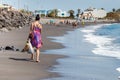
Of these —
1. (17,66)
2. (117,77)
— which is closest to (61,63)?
(17,66)

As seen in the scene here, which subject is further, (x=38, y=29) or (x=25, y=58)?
(x=25, y=58)

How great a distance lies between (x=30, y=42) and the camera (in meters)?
12.5

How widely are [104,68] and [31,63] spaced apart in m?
2.27

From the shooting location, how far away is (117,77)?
10484mm

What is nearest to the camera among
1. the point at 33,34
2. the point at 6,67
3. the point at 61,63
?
the point at 6,67

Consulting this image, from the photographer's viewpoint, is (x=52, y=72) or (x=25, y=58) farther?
(x=25, y=58)

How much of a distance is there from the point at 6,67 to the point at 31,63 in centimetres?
147

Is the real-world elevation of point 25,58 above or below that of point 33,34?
below

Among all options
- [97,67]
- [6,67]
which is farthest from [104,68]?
[6,67]

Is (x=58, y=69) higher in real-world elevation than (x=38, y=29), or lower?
lower

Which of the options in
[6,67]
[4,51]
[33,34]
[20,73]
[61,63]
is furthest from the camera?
[4,51]

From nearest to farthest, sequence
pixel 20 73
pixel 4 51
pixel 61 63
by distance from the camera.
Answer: pixel 20 73 → pixel 61 63 → pixel 4 51

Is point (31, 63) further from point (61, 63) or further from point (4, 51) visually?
point (4, 51)

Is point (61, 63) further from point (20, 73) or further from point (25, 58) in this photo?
point (20, 73)
